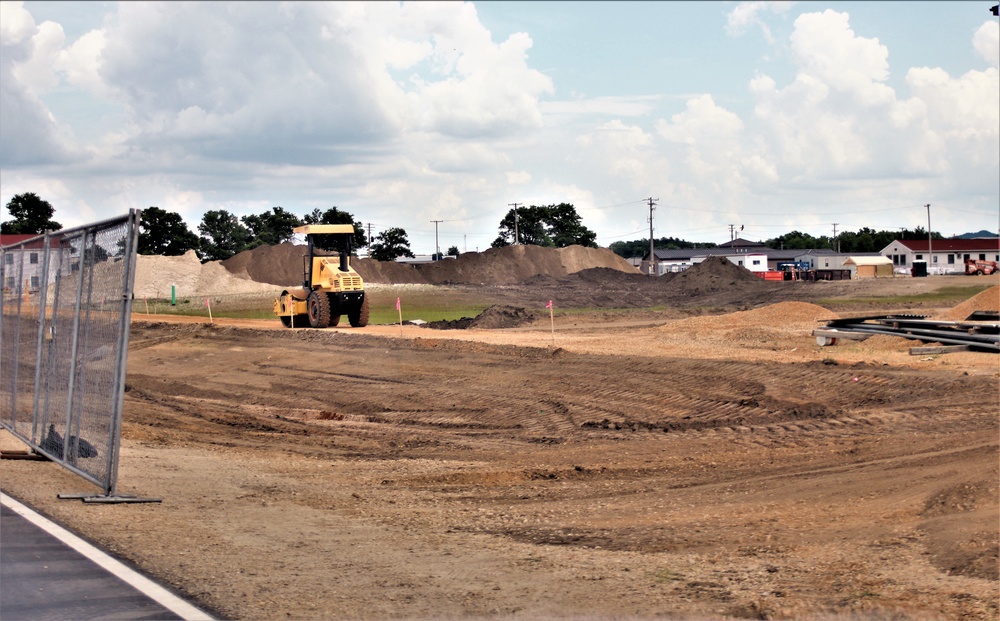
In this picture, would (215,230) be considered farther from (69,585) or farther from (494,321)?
(69,585)

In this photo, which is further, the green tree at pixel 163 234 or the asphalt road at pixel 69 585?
the green tree at pixel 163 234

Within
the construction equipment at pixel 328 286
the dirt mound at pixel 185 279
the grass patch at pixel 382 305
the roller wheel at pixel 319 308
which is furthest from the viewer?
the dirt mound at pixel 185 279

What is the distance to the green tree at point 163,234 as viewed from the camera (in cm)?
9900

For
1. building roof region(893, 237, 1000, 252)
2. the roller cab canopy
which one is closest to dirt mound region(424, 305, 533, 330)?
the roller cab canopy

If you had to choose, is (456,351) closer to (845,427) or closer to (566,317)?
(845,427)

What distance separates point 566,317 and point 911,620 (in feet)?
133

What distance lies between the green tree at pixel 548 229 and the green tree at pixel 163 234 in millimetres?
39719

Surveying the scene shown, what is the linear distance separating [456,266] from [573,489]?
281 feet

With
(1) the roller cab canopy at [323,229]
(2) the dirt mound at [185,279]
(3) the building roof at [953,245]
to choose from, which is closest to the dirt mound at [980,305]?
(1) the roller cab canopy at [323,229]

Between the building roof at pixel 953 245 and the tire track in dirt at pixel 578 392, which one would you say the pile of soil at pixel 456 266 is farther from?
the tire track in dirt at pixel 578 392

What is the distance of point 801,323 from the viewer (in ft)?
115

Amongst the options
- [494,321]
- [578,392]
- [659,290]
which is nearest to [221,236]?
[659,290]

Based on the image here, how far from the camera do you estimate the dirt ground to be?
7086 millimetres

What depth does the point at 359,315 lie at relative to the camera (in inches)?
1460
